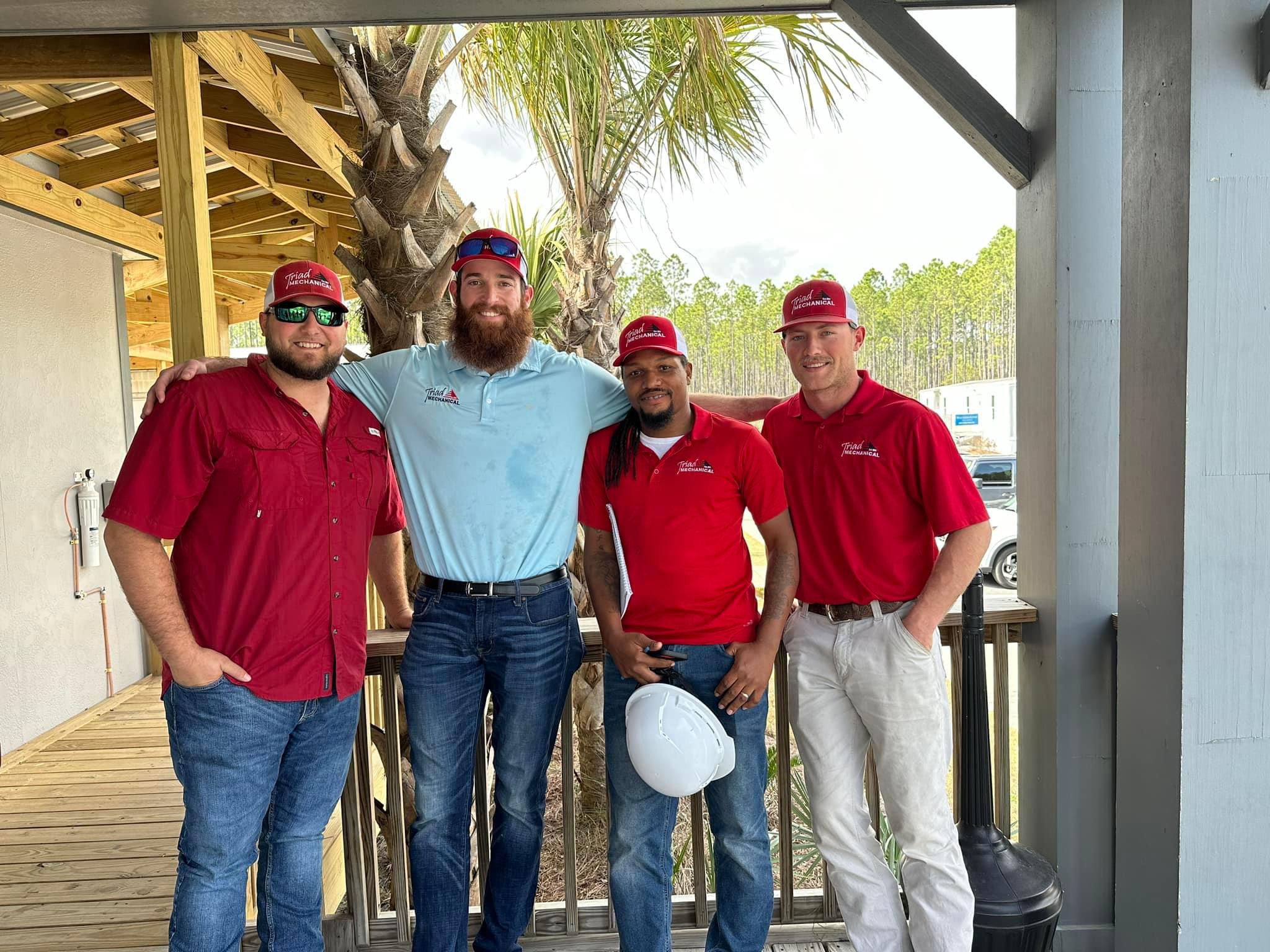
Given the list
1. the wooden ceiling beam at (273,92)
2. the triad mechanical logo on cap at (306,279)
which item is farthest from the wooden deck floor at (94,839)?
the wooden ceiling beam at (273,92)

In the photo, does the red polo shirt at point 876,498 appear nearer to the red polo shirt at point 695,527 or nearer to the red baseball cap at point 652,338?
the red polo shirt at point 695,527

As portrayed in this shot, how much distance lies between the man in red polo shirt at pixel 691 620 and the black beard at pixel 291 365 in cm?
77

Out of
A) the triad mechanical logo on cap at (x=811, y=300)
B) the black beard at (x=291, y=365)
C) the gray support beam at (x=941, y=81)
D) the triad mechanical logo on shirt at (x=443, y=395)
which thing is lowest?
the triad mechanical logo on shirt at (x=443, y=395)

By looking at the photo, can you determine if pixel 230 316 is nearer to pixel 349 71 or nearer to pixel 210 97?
pixel 210 97

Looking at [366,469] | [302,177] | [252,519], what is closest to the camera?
[252,519]

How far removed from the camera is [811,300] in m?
2.33

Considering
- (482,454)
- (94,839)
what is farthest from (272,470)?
(94,839)

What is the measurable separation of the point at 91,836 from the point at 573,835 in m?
2.76

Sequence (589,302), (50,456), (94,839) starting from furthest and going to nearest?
(589,302), (50,456), (94,839)

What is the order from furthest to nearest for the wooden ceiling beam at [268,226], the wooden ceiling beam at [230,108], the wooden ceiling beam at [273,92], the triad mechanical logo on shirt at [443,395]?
1. the wooden ceiling beam at [268,226]
2. the wooden ceiling beam at [230,108]
3. the wooden ceiling beam at [273,92]
4. the triad mechanical logo on shirt at [443,395]

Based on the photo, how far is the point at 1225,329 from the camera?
6.22 ft

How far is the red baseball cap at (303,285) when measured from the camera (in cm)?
213

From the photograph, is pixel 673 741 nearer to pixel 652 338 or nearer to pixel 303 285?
pixel 652 338

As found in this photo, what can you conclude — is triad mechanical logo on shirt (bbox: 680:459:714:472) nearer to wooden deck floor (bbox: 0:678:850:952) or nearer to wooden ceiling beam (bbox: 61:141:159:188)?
wooden deck floor (bbox: 0:678:850:952)
